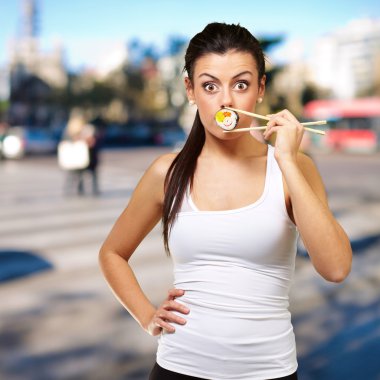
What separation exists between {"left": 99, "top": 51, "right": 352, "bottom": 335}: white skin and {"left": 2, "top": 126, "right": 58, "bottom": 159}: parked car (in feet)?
95.8

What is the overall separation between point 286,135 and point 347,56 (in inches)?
7182

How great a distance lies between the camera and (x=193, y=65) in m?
1.60

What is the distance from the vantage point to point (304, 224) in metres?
1.41

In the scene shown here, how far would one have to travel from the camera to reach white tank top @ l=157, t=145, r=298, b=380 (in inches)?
58.9

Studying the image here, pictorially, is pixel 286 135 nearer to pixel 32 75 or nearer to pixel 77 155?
pixel 77 155

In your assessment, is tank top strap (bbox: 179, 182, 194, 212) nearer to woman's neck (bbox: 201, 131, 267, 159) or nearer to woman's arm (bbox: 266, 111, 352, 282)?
woman's neck (bbox: 201, 131, 267, 159)

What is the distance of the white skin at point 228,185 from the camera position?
142 cm

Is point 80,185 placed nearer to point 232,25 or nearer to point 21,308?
point 21,308

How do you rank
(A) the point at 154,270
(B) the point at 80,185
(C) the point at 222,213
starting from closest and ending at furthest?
(C) the point at 222,213 < (A) the point at 154,270 < (B) the point at 80,185

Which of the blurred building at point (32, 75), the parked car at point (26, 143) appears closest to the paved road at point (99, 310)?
the parked car at point (26, 143)

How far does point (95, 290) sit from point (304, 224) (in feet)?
15.6

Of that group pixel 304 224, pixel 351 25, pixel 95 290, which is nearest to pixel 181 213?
pixel 304 224

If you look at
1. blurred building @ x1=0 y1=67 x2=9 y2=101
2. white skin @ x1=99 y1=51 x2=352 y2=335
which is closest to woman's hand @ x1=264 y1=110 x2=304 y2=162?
white skin @ x1=99 y1=51 x2=352 y2=335

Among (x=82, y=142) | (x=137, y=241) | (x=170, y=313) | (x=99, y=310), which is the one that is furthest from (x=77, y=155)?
(x=170, y=313)
